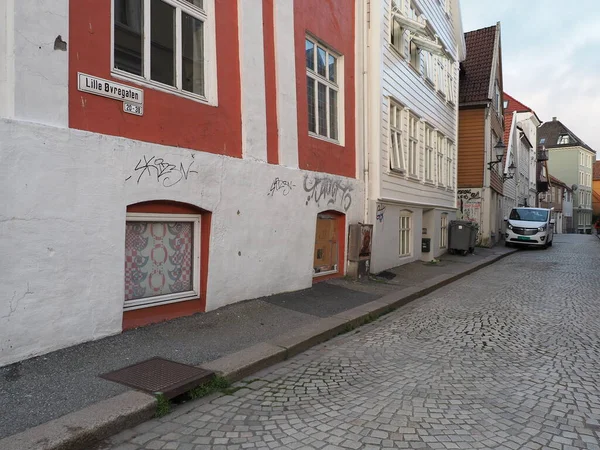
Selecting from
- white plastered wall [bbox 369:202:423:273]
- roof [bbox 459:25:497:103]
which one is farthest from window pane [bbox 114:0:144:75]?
roof [bbox 459:25:497:103]

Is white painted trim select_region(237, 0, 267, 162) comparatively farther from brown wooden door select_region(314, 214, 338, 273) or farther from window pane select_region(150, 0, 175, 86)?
brown wooden door select_region(314, 214, 338, 273)

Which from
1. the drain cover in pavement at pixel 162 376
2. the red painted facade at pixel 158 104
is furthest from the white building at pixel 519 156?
the drain cover in pavement at pixel 162 376

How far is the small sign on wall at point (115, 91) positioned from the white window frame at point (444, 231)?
537 inches

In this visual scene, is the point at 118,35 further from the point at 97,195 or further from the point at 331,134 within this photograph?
the point at 331,134

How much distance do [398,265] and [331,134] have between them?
463cm

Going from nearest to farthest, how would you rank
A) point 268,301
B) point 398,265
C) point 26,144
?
point 26,144, point 268,301, point 398,265

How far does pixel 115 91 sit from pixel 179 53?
133cm

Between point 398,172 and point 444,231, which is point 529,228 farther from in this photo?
point 398,172

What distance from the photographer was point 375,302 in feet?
26.6

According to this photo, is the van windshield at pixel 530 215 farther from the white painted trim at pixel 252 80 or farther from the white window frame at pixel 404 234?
the white painted trim at pixel 252 80

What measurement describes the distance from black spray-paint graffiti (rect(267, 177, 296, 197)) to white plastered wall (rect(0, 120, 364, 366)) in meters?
0.64

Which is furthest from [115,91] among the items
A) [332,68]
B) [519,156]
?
[519,156]

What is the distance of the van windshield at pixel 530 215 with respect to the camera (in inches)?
910

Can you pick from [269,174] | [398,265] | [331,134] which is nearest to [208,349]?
[269,174]
